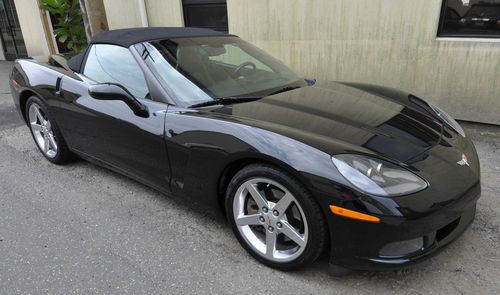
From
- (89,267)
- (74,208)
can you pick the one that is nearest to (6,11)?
(74,208)

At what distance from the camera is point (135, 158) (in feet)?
9.41

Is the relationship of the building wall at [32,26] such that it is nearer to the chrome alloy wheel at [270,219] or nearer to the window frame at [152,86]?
the window frame at [152,86]

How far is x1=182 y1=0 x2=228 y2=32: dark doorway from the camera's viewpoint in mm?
6844

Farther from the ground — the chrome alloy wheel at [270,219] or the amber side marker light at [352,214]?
the amber side marker light at [352,214]

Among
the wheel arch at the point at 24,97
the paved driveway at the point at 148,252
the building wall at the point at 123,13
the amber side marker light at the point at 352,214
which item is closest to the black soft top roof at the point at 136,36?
the wheel arch at the point at 24,97

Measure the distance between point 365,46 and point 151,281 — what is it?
13.6ft

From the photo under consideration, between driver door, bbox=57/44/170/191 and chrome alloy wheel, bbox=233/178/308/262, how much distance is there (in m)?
0.66

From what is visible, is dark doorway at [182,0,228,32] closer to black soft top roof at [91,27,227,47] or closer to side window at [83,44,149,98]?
black soft top roof at [91,27,227,47]

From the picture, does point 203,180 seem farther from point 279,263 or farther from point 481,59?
point 481,59

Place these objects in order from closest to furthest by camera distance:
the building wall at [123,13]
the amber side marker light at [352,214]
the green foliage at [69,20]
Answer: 1. the amber side marker light at [352,214]
2. the building wall at [123,13]
3. the green foliage at [69,20]

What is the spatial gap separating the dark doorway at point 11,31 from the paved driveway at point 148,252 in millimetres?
10441

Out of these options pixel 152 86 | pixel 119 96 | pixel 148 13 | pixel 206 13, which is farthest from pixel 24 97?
pixel 148 13

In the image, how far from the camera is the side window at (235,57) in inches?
124

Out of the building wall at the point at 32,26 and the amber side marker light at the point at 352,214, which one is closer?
the amber side marker light at the point at 352,214
